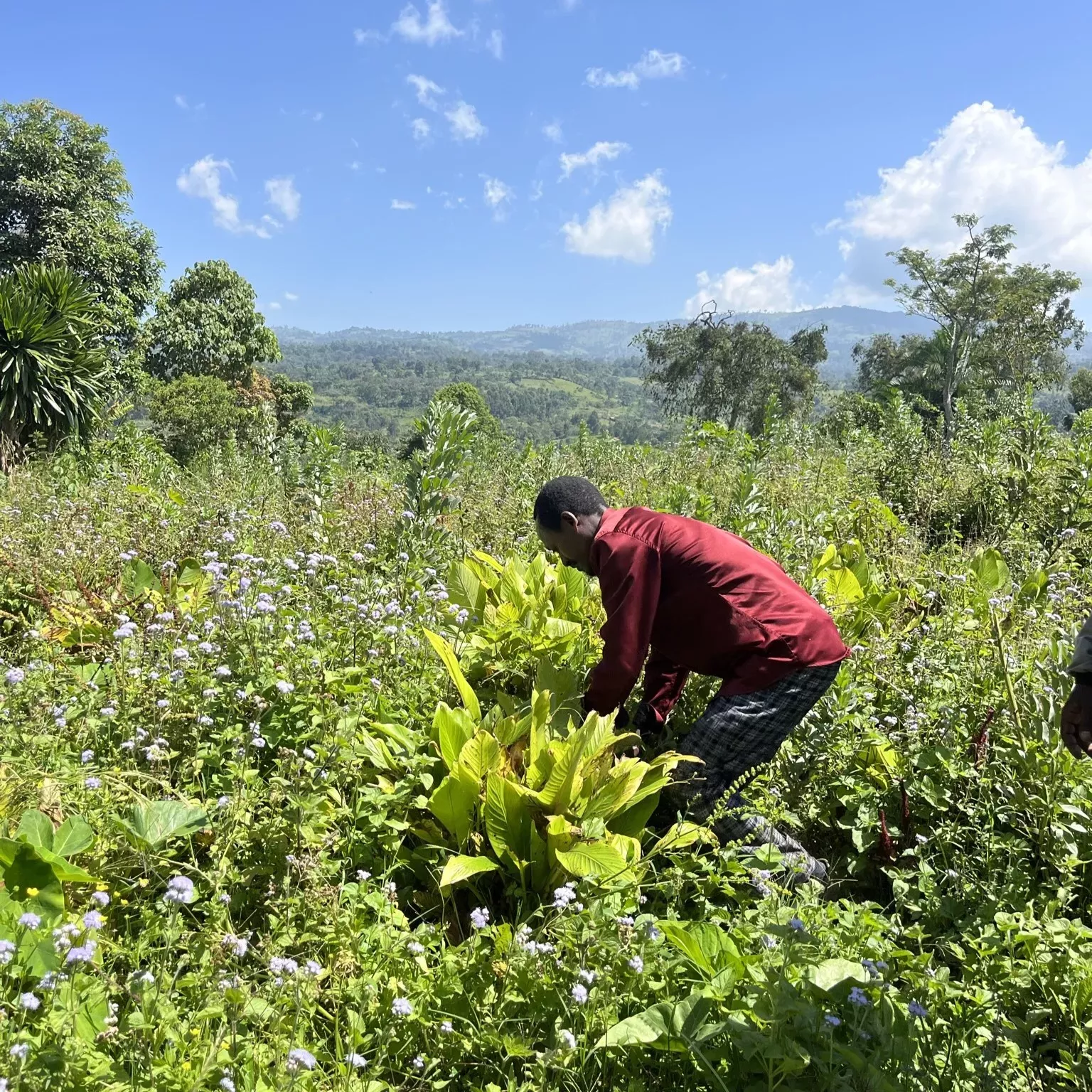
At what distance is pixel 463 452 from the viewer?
590 centimetres

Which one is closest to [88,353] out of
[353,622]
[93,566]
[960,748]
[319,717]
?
[93,566]

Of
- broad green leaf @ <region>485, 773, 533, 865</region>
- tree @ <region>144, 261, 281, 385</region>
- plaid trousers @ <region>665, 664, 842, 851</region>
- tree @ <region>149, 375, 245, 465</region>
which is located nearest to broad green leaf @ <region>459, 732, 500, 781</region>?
broad green leaf @ <region>485, 773, 533, 865</region>

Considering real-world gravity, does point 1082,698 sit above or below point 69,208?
below

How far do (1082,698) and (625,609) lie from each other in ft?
5.11

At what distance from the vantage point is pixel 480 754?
9.52ft

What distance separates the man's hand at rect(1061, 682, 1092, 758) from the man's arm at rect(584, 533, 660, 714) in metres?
1.44

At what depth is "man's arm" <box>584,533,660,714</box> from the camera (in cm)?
299

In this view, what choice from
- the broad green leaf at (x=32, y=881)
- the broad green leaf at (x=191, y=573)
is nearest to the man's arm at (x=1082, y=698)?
the broad green leaf at (x=32, y=881)

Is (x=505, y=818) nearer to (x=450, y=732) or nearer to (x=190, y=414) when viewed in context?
(x=450, y=732)

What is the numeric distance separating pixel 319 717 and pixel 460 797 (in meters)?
0.62

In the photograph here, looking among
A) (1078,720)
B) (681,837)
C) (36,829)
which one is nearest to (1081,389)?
(1078,720)

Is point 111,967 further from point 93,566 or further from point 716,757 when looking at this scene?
point 93,566

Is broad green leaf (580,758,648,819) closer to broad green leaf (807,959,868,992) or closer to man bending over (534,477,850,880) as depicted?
man bending over (534,477,850,880)

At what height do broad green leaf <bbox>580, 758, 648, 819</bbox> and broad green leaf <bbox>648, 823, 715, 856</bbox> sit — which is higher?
broad green leaf <bbox>580, 758, 648, 819</bbox>
